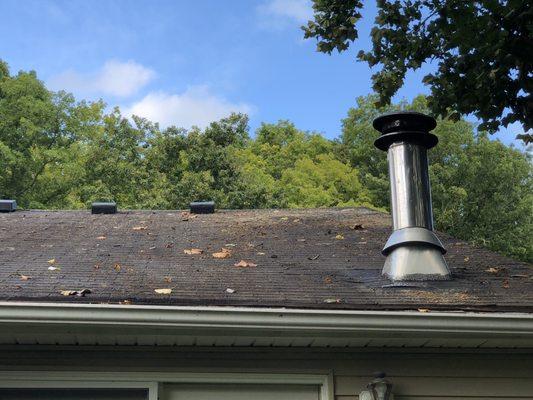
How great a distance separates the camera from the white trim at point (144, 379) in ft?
12.8

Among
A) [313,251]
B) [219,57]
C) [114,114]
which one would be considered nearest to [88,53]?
[219,57]

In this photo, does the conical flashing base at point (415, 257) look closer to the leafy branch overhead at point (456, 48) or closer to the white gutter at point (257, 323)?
the white gutter at point (257, 323)

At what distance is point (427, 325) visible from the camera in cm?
379

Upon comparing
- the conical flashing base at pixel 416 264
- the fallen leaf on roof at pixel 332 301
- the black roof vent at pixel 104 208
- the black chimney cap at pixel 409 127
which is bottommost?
the fallen leaf on roof at pixel 332 301

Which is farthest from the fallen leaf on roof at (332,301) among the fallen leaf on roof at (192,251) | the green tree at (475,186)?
the green tree at (475,186)

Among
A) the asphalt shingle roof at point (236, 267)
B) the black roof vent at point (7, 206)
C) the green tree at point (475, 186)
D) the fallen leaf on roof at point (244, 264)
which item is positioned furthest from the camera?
the green tree at point (475, 186)

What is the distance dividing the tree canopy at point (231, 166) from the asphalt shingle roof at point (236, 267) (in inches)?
506

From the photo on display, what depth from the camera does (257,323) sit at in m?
3.72

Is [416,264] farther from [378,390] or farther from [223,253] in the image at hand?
[223,253]

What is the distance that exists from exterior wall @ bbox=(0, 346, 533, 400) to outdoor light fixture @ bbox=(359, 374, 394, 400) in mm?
111

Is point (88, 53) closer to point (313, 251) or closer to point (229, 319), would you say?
point (313, 251)

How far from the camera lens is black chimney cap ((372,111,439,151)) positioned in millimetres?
5552

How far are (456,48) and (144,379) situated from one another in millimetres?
4586

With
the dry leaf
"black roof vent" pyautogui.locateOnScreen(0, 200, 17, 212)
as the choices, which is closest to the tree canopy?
"black roof vent" pyautogui.locateOnScreen(0, 200, 17, 212)
